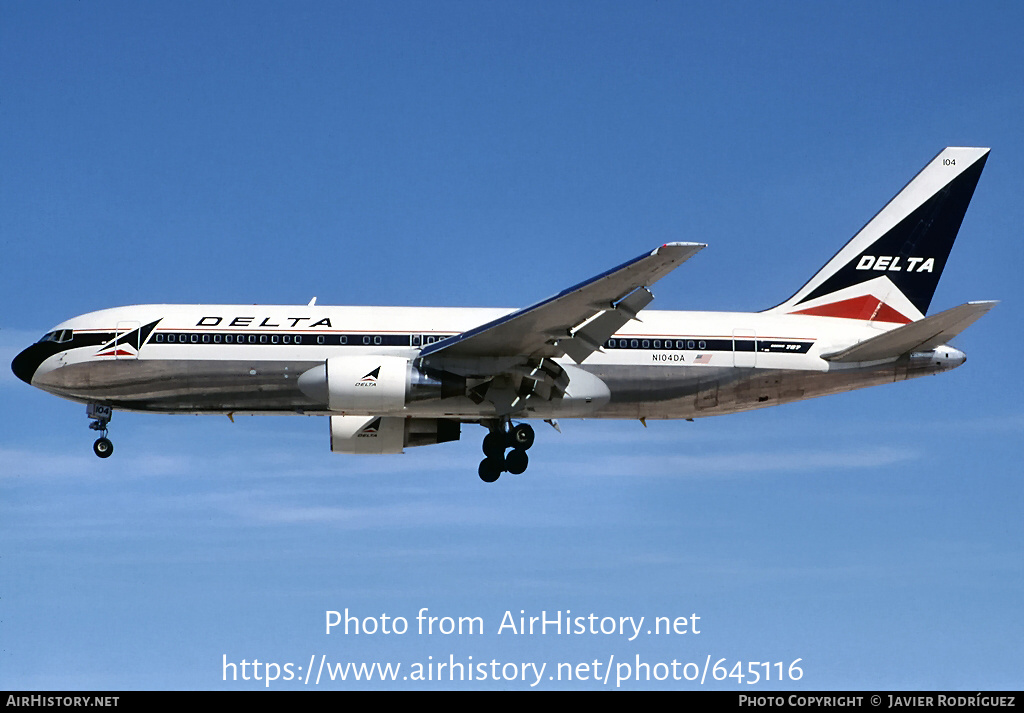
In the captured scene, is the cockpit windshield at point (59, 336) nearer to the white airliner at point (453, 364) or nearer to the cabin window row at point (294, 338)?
the white airliner at point (453, 364)

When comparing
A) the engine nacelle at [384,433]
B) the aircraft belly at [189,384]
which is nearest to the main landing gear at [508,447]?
the engine nacelle at [384,433]

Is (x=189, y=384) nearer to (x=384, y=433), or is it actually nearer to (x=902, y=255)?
(x=384, y=433)

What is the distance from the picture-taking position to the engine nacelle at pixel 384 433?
34.7m

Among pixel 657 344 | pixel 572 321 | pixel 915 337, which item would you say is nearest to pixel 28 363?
pixel 572 321

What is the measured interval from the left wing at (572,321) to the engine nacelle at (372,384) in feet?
2.25

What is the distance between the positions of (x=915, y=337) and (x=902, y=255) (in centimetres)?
478

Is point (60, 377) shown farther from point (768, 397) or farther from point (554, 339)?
point (768, 397)

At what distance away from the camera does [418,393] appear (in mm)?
31438

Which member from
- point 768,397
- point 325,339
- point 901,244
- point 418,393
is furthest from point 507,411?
point 901,244

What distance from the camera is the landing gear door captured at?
32.5m

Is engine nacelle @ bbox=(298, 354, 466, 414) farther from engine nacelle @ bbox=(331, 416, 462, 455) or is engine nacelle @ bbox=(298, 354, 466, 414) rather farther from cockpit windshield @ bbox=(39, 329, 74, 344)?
cockpit windshield @ bbox=(39, 329, 74, 344)

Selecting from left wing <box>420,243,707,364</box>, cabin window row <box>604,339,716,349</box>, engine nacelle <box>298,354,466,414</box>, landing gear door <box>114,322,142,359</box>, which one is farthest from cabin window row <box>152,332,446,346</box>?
cabin window row <box>604,339,716,349</box>

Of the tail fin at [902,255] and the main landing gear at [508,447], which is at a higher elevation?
the tail fin at [902,255]
